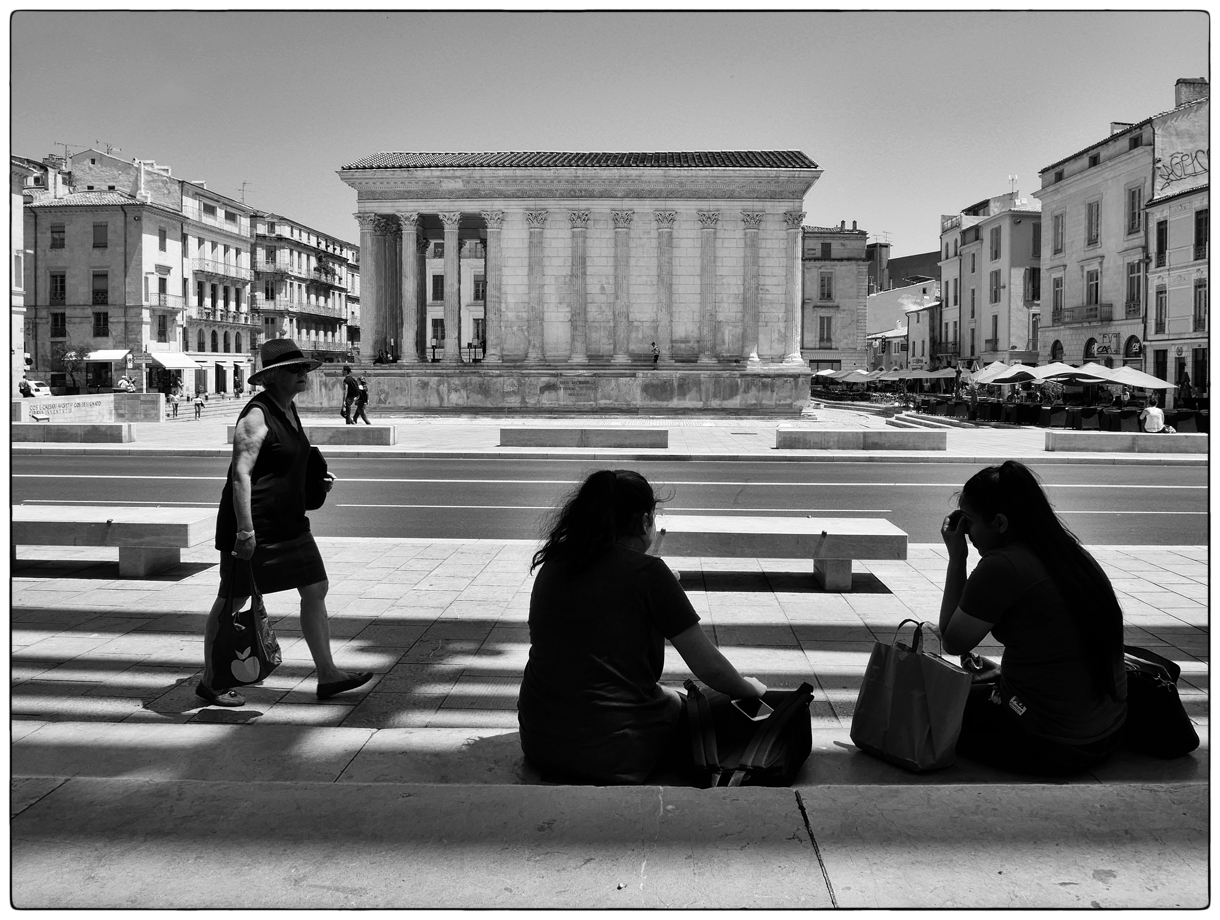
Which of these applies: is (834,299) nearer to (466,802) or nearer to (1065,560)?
(1065,560)

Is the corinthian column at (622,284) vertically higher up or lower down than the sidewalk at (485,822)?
higher up

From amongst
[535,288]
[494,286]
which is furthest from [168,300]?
Result: [535,288]

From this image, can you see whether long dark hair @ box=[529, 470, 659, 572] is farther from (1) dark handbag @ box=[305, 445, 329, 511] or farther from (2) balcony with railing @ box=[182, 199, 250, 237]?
(2) balcony with railing @ box=[182, 199, 250, 237]

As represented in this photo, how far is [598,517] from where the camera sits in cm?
370

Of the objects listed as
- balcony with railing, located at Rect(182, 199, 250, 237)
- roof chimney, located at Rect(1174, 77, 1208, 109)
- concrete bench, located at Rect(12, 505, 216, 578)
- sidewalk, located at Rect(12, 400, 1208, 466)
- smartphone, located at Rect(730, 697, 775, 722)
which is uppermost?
balcony with railing, located at Rect(182, 199, 250, 237)

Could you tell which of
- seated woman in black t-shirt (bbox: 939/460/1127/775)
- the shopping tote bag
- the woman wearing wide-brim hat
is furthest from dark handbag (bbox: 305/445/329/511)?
seated woman in black t-shirt (bbox: 939/460/1127/775)

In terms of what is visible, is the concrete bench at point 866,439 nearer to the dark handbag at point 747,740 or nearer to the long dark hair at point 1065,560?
the long dark hair at point 1065,560

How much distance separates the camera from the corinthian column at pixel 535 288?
42.9m

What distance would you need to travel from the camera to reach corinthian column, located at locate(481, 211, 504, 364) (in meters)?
43.1

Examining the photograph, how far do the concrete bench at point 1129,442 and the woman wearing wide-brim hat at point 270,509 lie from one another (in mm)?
19957

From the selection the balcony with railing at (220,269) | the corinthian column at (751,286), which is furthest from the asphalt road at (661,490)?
the balcony with railing at (220,269)

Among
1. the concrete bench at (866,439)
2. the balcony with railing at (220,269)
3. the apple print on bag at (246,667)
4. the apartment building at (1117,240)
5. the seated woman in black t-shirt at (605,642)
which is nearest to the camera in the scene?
the seated woman in black t-shirt at (605,642)

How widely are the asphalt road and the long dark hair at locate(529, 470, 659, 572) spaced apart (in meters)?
7.29

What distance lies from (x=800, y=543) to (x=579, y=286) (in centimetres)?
3605
